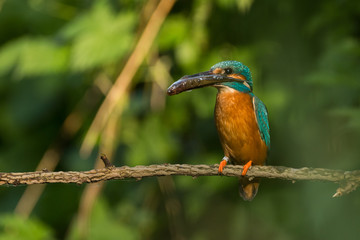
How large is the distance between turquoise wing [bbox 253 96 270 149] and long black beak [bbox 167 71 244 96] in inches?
10.0

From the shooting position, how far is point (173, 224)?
4.25 meters

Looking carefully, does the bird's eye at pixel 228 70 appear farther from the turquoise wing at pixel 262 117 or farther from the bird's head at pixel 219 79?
the turquoise wing at pixel 262 117

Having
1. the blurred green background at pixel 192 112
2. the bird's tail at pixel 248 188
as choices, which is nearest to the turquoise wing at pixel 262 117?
the bird's tail at pixel 248 188

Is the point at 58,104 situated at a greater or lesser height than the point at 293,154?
greater

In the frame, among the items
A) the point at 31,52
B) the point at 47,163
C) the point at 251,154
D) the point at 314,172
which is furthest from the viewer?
the point at 47,163

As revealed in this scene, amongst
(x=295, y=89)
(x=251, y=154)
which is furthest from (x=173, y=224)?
(x=251, y=154)

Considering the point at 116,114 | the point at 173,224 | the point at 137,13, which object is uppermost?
the point at 137,13

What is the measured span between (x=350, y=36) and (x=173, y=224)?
189 cm

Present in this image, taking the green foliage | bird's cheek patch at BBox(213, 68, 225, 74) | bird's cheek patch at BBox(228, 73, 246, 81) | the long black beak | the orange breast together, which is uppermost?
bird's cheek patch at BBox(213, 68, 225, 74)

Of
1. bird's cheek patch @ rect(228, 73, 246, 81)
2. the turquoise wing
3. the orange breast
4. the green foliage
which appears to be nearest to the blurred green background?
the green foliage

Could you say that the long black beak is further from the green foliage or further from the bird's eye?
the green foliage

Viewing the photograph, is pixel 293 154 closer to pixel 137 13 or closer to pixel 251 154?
pixel 137 13

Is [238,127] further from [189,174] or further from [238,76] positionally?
[189,174]

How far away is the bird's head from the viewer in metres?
1.54
